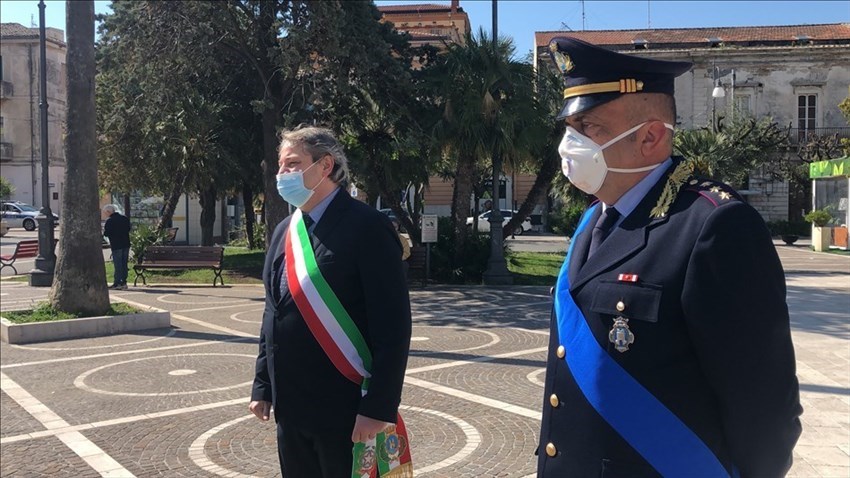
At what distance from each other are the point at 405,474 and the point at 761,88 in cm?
4554

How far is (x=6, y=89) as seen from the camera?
54906mm

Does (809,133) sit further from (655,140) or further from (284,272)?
(655,140)

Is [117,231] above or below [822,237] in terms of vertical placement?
above

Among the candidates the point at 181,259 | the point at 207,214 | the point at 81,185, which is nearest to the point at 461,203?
the point at 181,259

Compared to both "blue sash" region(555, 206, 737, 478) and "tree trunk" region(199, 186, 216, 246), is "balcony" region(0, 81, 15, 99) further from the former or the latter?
"blue sash" region(555, 206, 737, 478)

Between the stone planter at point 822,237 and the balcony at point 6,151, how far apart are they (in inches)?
2262

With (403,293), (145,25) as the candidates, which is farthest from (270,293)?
(145,25)

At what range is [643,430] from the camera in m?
1.86

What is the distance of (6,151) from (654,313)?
64302mm

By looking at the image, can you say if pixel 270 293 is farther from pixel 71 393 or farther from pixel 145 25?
pixel 145 25

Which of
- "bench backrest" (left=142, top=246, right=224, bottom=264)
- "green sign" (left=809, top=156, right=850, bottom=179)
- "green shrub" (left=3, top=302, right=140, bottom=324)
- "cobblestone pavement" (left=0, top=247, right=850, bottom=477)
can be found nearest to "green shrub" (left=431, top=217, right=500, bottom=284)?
"cobblestone pavement" (left=0, top=247, right=850, bottom=477)

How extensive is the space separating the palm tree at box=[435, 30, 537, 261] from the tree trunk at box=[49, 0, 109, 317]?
302 inches

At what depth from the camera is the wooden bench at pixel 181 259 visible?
17047 mm

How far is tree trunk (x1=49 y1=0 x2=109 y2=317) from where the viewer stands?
10555 mm
